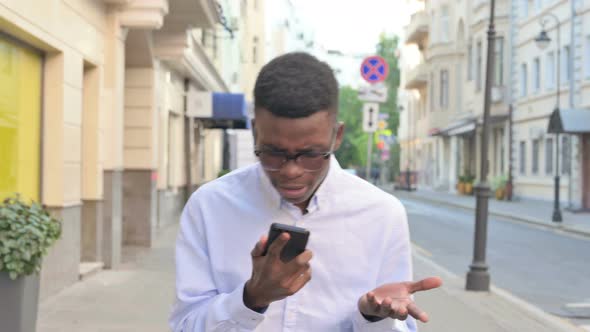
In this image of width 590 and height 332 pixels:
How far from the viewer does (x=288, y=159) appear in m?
→ 2.16

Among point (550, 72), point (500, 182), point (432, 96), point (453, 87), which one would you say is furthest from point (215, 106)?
point (432, 96)

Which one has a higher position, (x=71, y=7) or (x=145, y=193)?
(x=71, y=7)

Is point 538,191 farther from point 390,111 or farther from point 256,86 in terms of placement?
point 390,111

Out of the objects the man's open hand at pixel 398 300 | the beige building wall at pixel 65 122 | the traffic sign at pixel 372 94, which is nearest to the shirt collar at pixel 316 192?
the man's open hand at pixel 398 300

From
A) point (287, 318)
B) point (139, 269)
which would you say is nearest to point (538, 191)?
point (139, 269)

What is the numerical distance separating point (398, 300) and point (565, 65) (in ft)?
105

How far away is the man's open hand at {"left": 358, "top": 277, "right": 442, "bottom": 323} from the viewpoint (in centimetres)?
204

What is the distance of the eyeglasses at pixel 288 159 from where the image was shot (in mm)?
2164

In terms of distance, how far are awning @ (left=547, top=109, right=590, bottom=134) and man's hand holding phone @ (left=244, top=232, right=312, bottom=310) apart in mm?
26222

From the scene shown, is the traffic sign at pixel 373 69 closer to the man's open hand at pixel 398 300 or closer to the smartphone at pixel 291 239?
the man's open hand at pixel 398 300

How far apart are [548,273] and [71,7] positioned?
7875 mm

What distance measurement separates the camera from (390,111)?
291 ft

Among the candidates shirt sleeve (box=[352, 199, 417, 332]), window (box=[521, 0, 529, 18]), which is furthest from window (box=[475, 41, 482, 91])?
shirt sleeve (box=[352, 199, 417, 332])

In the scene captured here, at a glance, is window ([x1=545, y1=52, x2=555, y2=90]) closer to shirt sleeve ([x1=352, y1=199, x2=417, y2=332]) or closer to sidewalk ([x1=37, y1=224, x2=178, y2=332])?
sidewalk ([x1=37, y1=224, x2=178, y2=332])
